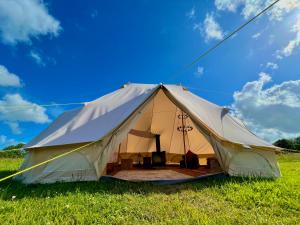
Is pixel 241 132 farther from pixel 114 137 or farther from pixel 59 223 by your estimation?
pixel 59 223

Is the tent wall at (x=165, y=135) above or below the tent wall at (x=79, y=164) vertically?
above

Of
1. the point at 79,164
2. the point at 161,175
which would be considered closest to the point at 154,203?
the point at 79,164

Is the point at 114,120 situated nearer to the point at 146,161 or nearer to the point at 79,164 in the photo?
the point at 79,164

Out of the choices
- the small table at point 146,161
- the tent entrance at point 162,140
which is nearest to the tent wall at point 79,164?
the tent entrance at point 162,140

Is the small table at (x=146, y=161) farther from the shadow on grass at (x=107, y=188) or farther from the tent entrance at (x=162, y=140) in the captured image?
the shadow on grass at (x=107, y=188)

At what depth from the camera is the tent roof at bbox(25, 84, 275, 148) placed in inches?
213

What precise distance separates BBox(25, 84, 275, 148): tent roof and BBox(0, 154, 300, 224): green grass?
39.0 inches

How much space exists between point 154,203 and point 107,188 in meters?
1.15

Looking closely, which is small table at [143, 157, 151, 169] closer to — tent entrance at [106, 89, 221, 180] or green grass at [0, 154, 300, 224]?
tent entrance at [106, 89, 221, 180]

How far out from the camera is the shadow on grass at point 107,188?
4129 mm

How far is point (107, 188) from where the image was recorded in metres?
4.39

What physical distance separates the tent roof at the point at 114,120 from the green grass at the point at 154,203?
39.0 inches

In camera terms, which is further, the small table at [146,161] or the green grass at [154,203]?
the small table at [146,161]

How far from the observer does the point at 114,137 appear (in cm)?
529
